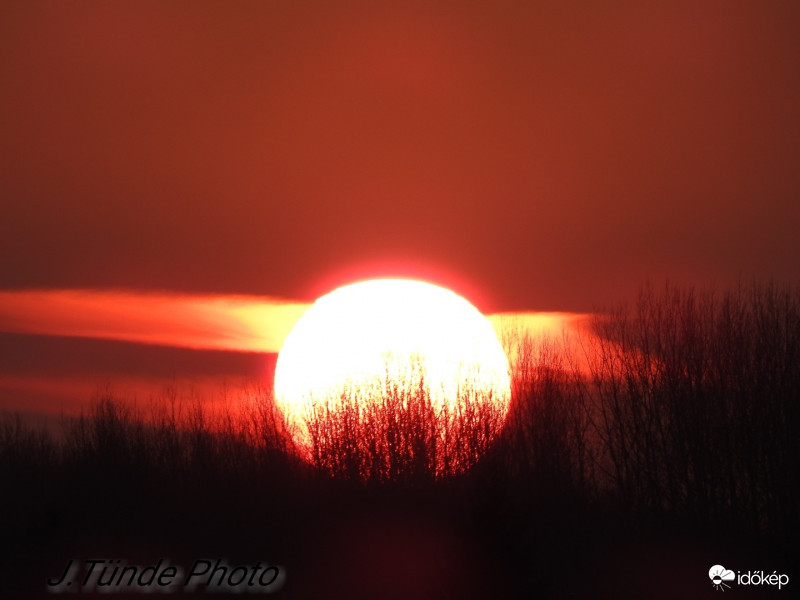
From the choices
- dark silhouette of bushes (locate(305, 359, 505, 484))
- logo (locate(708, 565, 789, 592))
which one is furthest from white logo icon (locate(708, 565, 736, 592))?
dark silhouette of bushes (locate(305, 359, 505, 484))

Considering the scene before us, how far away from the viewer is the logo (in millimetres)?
24781

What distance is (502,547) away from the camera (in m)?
17.2

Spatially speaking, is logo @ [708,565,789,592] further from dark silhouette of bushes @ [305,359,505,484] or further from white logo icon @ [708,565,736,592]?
dark silhouette of bushes @ [305,359,505,484]

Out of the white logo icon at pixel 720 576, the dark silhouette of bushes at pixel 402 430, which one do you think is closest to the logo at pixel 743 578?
the white logo icon at pixel 720 576

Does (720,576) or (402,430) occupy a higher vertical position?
(402,430)

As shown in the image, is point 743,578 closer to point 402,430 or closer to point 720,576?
point 720,576

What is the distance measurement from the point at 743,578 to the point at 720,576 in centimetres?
63

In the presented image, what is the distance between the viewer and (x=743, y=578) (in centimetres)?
2575

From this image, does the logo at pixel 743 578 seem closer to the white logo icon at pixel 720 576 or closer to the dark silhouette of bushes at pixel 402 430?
the white logo icon at pixel 720 576

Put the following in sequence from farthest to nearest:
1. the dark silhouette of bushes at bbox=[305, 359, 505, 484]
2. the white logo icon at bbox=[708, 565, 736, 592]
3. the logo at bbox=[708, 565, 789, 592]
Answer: the dark silhouette of bushes at bbox=[305, 359, 505, 484] → the logo at bbox=[708, 565, 789, 592] → the white logo icon at bbox=[708, 565, 736, 592]

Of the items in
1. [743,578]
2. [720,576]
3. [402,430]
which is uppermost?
[402,430]

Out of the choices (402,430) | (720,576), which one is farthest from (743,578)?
(402,430)

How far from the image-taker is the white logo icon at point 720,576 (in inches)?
953

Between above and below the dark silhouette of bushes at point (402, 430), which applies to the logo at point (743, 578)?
below
